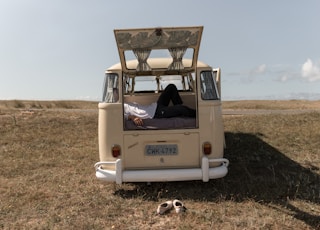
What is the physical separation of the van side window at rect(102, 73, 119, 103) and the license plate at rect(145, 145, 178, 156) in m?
0.90

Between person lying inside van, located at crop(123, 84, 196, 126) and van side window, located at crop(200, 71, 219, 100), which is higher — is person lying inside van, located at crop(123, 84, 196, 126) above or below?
below

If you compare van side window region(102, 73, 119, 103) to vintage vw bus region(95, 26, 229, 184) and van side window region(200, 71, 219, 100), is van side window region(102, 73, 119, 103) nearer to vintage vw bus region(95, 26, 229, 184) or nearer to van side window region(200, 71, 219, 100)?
vintage vw bus region(95, 26, 229, 184)

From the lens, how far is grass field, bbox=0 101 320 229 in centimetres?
420

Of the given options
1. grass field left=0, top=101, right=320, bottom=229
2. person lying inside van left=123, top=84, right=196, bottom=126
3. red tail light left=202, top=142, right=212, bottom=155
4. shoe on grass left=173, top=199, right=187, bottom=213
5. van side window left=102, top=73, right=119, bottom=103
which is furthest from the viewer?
person lying inside van left=123, top=84, right=196, bottom=126

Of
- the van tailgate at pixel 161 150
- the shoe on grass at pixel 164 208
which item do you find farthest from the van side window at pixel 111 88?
the shoe on grass at pixel 164 208

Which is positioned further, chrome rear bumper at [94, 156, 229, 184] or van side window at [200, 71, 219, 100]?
van side window at [200, 71, 219, 100]

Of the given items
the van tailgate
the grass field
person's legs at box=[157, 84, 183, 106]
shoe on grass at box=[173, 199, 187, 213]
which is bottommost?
the grass field

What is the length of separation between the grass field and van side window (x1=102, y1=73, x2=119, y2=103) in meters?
1.48

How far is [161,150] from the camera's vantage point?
5246mm

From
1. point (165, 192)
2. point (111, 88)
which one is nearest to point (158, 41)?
point (111, 88)

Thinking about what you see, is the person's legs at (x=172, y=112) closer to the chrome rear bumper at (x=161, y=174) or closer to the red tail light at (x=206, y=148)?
the red tail light at (x=206, y=148)

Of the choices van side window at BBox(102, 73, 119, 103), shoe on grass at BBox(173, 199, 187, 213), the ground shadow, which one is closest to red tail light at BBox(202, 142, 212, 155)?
the ground shadow

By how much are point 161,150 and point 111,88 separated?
1239mm

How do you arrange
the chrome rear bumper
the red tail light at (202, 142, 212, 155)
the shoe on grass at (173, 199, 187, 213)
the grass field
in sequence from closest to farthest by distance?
1. the grass field
2. the shoe on grass at (173, 199, 187, 213)
3. the chrome rear bumper
4. the red tail light at (202, 142, 212, 155)
